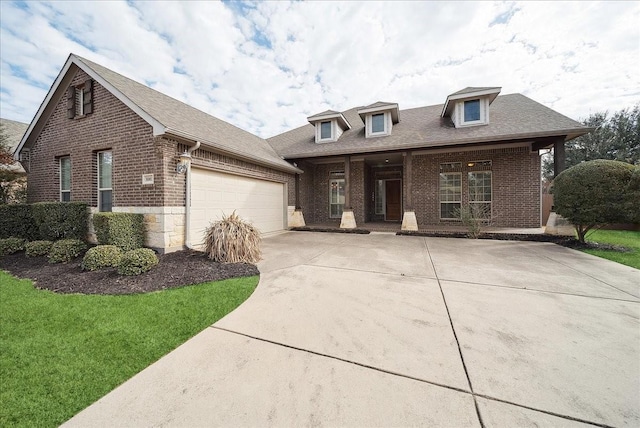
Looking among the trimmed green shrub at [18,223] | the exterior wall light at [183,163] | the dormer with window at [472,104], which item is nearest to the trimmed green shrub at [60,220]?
the trimmed green shrub at [18,223]

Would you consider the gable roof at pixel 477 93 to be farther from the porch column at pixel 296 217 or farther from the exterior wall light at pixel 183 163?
the exterior wall light at pixel 183 163

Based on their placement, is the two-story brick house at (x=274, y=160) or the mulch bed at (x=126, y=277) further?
the two-story brick house at (x=274, y=160)

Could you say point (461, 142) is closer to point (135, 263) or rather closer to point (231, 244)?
point (231, 244)

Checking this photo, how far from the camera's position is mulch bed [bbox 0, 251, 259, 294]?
383cm

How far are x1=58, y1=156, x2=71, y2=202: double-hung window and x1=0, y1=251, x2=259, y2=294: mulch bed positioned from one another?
2.58 meters

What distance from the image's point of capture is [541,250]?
6.39 metres

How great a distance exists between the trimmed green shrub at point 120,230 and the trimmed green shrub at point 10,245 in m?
2.83

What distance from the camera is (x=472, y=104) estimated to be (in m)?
9.74

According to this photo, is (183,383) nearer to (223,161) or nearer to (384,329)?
(384,329)

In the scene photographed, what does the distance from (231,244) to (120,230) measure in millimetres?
2629

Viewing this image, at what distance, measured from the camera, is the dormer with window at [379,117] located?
10734mm

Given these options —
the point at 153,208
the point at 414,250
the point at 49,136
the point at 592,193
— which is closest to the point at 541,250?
the point at 592,193

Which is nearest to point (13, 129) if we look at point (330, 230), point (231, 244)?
point (231, 244)

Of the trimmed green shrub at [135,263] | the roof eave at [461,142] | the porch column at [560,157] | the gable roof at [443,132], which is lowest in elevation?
the trimmed green shrub at [135,263]
